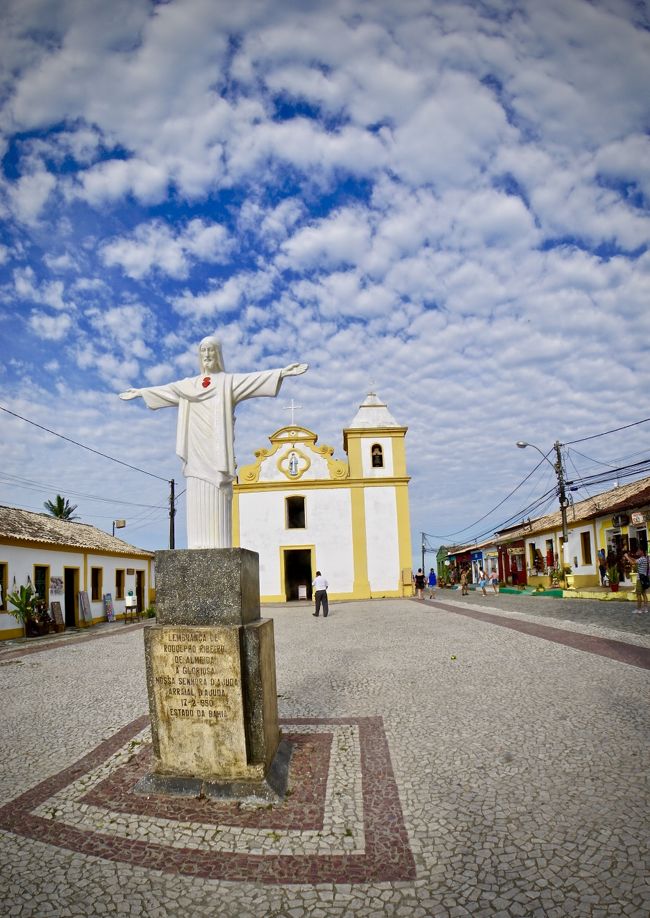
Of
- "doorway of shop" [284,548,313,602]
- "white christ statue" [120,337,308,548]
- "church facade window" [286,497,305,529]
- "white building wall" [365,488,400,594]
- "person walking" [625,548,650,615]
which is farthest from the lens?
"doorway of shop" [284,548,313,602]

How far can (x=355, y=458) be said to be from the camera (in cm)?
2502

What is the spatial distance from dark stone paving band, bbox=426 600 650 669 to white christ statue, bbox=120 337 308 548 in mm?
5214

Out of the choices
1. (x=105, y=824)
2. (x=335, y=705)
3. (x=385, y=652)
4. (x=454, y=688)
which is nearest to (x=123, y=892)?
(x=105, y=824)

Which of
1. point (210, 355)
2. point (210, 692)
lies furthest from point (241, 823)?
point (210, 355)

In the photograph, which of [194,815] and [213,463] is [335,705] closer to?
[194,815]

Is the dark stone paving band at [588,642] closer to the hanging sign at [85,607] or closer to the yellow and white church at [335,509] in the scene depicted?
the yellow and white church at [335,509]

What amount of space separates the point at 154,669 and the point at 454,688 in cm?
343

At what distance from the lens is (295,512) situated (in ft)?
84.5

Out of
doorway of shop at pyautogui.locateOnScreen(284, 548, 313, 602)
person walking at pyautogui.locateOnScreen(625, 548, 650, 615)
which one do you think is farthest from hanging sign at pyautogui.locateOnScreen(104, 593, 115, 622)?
person walking at pyautogui.locateOnScreen(625, 548, 650, 615)

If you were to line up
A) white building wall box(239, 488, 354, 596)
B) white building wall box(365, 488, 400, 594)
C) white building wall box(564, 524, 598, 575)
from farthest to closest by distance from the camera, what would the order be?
white building wall box(239, 488, 354, 596), white building wall box(365, 488, 400, 594), white building wall box(564, 524, 598, 575)

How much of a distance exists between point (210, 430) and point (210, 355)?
1.94 ft

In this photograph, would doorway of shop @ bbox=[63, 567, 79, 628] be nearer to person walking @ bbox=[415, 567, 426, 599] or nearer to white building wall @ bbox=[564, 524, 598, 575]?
person walking @ bbox=[415, 567, 426, 599]

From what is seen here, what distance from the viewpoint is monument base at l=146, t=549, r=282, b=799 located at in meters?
3.47

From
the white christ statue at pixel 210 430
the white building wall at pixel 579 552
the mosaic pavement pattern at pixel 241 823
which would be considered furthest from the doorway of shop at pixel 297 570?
the mosaic pavement pattern at pixel 241 823
